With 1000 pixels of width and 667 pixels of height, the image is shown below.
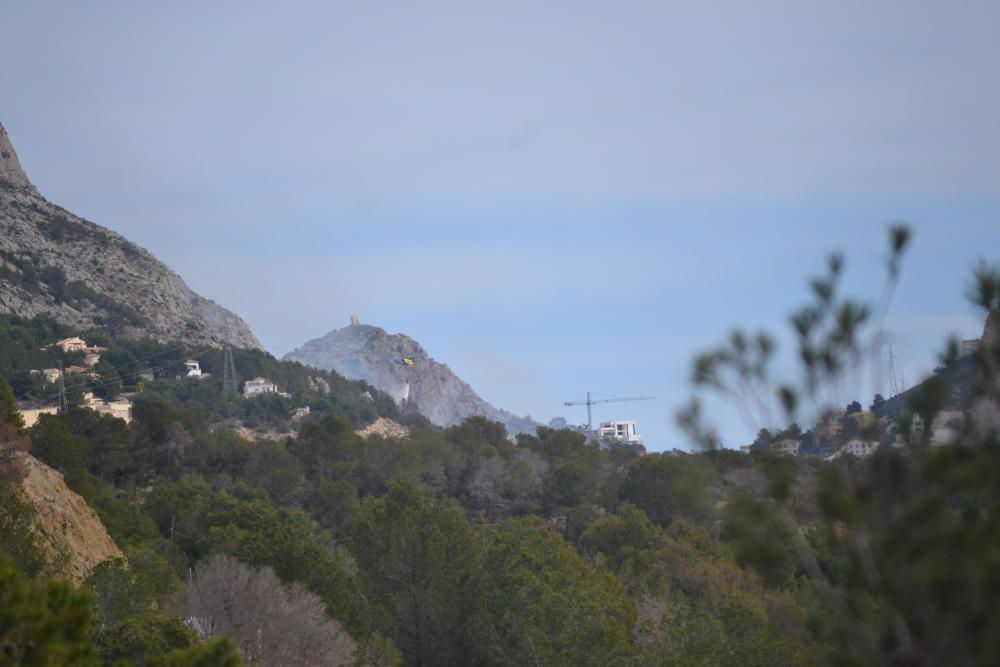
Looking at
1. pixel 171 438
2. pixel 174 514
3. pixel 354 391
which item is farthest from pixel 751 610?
pixel 354 391

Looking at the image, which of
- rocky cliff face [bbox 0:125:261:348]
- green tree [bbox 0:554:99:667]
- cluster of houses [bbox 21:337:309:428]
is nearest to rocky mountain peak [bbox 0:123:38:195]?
rocky cliff face [bbox 0:125:261:348]

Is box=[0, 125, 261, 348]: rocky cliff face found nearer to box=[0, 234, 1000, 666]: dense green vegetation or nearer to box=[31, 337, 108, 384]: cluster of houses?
box=[31, 337, 108, 384]: cluster of houses

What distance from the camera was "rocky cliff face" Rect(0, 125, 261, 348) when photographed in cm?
9869

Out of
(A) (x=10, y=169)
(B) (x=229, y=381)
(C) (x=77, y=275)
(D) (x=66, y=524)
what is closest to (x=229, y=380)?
(B) (x=229, y=381)

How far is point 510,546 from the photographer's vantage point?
111 ft

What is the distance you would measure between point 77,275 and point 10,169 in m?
16.9

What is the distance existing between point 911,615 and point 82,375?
263ft

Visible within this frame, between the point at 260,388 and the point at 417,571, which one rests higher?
the point at 260,388

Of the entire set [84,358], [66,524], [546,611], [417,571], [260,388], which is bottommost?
[546,611]

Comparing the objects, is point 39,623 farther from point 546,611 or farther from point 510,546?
point 510,546

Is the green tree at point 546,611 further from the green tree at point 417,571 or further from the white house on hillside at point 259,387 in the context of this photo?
the white house on hillside at point 259,387

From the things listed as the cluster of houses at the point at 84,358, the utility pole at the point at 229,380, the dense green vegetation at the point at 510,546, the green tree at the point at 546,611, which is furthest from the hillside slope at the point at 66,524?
the utility pole at the point at 229,380

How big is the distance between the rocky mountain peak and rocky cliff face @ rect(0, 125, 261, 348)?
0.13m

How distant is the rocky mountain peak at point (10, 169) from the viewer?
111875mm
